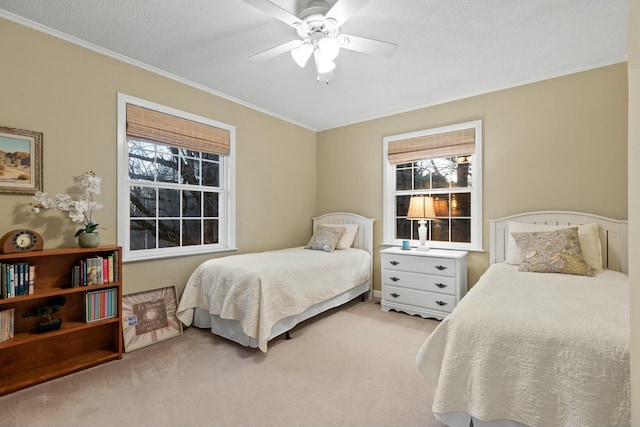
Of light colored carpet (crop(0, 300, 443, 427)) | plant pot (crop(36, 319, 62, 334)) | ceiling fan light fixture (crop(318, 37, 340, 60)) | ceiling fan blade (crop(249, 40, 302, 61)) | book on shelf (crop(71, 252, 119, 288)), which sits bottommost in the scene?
light colored carpet (crop(0, 300, 443, 427))

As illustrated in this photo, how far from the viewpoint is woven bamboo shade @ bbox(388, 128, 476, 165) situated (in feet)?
11.2

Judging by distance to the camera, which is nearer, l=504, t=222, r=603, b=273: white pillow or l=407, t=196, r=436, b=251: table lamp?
l=504, t=222, r=603, b=273: white pillow

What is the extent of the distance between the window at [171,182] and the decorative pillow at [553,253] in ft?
9.79

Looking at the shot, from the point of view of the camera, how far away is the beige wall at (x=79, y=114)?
7.02 feet

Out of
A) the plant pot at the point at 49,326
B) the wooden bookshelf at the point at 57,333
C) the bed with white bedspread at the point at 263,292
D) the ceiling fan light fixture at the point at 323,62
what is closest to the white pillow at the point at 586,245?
the bed with white bedspread at the point at 263,292

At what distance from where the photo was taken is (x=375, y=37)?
92.9 inches

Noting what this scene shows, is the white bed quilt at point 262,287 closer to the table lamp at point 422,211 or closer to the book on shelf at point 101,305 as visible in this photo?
the book on shelf at point 101,305

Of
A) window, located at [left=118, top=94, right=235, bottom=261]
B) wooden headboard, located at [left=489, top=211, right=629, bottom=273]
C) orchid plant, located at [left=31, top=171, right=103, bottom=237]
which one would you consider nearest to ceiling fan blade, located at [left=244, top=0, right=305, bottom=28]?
window, located at [left=118, top=94, right=235, bottom=261]

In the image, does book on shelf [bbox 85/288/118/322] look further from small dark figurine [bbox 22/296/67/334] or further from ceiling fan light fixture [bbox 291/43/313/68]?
ceiling fan light fixture [bbox 291/43/313/68]

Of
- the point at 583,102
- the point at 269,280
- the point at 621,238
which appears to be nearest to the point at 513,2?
the point at 583,102

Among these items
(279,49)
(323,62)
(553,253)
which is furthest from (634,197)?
(553,253)

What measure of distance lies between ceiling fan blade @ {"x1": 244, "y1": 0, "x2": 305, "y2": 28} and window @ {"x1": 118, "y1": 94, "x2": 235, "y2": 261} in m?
1.70

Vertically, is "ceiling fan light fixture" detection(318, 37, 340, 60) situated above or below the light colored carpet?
above

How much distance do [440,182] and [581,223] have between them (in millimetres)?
1414
